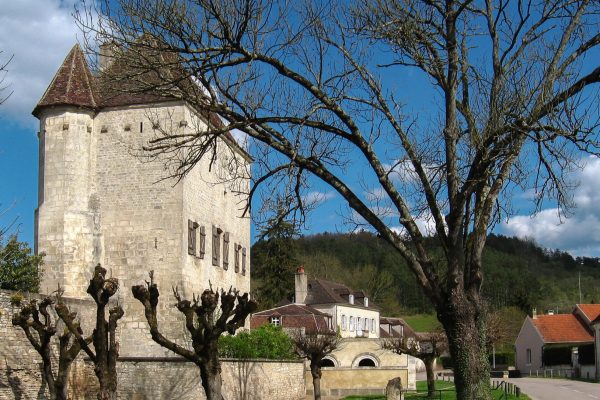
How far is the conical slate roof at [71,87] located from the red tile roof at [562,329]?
140 feet

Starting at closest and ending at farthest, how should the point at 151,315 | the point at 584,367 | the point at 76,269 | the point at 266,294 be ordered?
the point at 151,315 < the point at 76,269 < the point at 584,367 < the point at 266,294

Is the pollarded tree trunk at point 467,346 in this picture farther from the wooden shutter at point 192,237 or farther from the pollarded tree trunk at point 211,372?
the wooden shutter at point 192,237

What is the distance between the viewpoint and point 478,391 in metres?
7.70

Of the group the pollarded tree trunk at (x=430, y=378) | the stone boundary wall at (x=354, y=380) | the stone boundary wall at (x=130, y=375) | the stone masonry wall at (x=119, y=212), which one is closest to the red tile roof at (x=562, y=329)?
the stone boundary wall at (x=354, y=380)

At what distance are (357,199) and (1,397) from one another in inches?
574

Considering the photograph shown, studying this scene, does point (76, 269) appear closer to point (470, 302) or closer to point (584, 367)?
point (470, 302)

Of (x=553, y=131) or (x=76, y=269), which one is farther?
(x=76, y=269)

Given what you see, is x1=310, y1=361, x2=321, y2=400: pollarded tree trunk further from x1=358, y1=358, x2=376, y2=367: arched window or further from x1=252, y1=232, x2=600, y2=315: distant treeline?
x1=252, y1=232, x2=600, y2=315: distant treeline

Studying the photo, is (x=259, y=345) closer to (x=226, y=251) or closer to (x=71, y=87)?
(x=226, y=251)

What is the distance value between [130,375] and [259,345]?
7.08m

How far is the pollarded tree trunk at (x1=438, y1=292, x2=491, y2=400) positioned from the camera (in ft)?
25.2

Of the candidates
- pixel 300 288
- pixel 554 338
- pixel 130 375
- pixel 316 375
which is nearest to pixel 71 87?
pixel 130 375

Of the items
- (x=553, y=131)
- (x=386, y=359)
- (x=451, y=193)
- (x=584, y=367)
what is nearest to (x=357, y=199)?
(x=451, y=193)

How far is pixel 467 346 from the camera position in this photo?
772 centimetres
